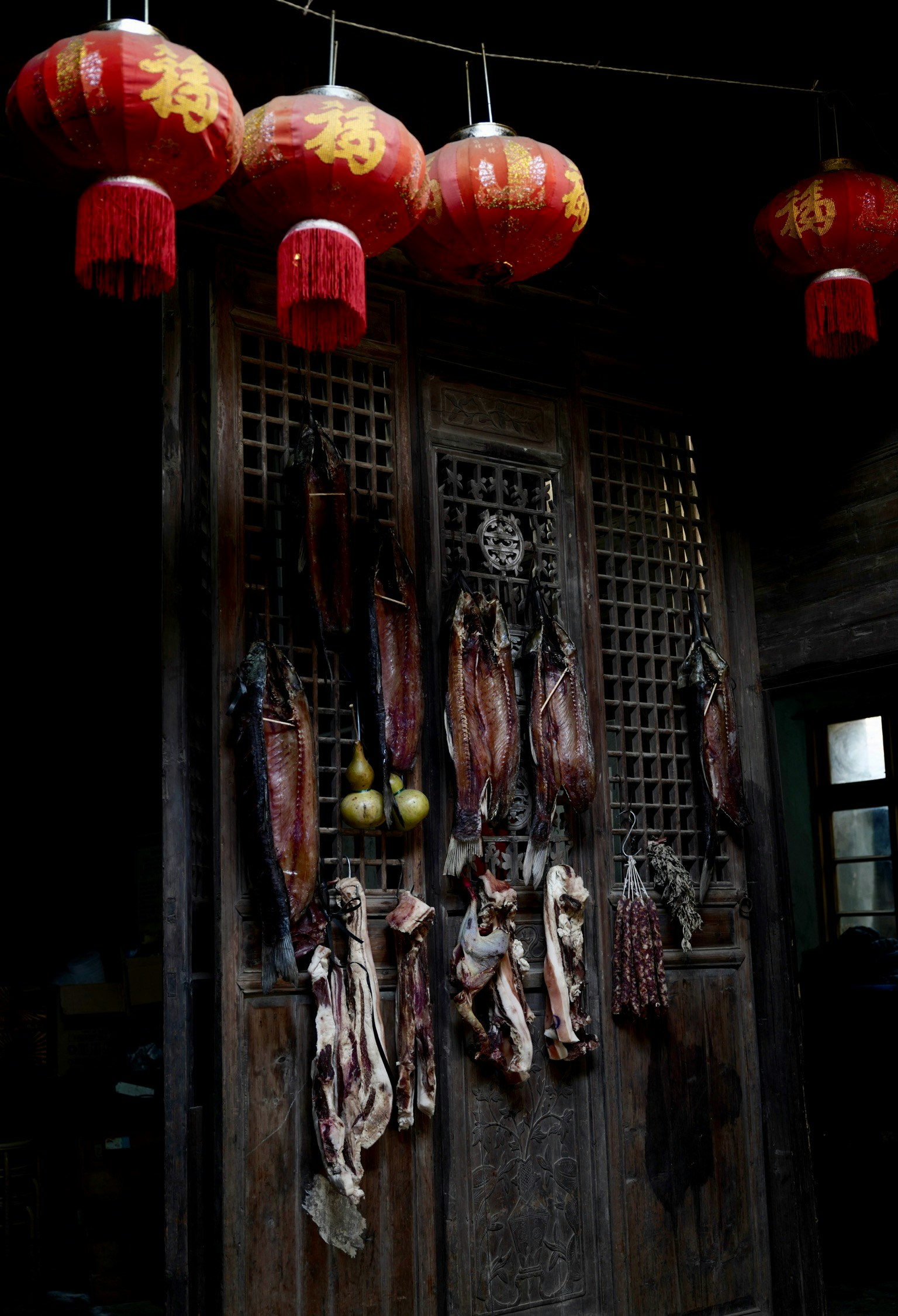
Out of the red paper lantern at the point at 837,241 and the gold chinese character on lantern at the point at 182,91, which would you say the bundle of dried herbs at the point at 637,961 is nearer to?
the red paper lantern at the point at 837,241

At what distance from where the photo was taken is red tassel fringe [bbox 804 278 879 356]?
4492mm

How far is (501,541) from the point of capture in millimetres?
5305

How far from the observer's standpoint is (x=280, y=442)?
483 cm

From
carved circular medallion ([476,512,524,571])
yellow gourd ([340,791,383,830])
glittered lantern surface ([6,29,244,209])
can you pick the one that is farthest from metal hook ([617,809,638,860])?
glittered lantern surface ([6,29,244,209])

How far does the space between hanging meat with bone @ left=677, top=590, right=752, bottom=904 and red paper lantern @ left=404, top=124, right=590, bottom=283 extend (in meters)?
2.34

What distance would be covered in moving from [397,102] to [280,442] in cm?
171

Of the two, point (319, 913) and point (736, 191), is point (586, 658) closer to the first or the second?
point (319, 913)

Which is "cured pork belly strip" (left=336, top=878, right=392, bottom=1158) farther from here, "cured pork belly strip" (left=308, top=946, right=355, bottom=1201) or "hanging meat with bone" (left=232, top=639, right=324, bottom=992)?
"hanging meat with bone" (left=232, top=639, right=324, bottom=992)

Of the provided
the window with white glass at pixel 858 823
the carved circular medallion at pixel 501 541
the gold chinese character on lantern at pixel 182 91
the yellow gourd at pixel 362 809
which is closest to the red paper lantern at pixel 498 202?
the gold chinese character on lantern at pixel 182 91

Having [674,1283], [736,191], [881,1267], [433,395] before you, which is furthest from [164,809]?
[881,1267]

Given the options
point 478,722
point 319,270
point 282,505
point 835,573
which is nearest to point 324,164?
point 319,270

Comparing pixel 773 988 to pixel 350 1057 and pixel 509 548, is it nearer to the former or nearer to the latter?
pixel 350 1057

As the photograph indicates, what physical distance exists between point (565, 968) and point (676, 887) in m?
0.72

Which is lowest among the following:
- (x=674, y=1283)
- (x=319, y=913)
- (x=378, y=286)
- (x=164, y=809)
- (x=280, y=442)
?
(x=674, y=1283)
